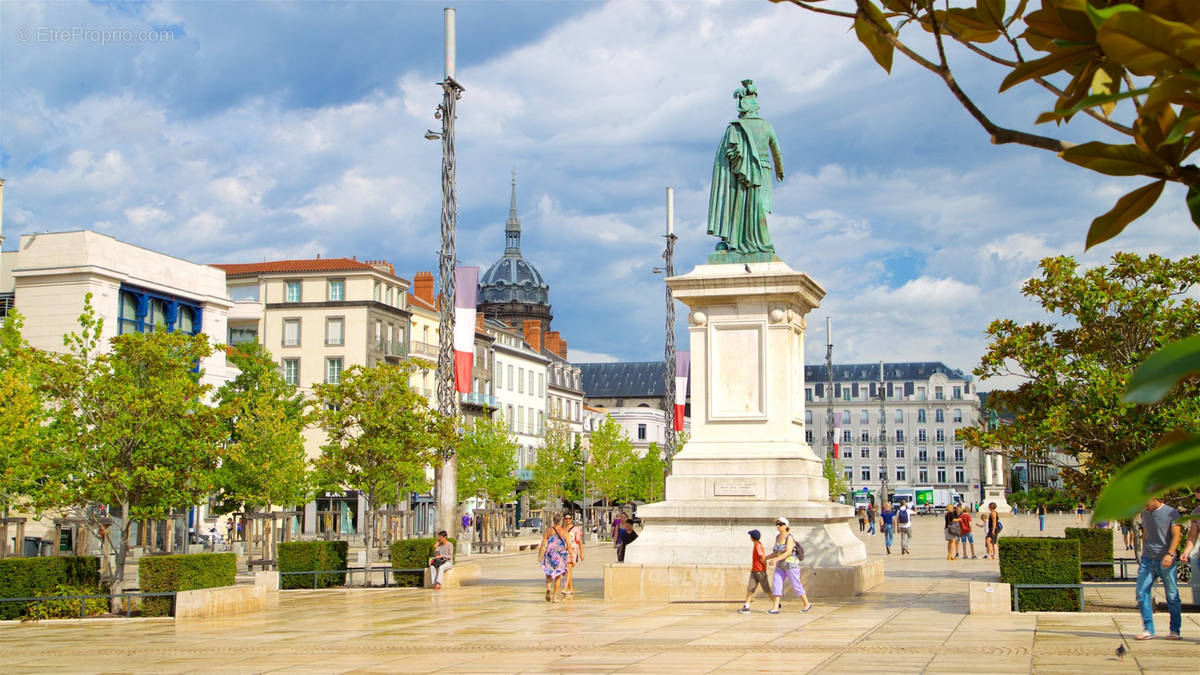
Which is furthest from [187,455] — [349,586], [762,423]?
[762,423]

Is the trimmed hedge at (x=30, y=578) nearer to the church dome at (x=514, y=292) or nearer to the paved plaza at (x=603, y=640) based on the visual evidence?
→ the paved plaza at (x=603, y=640)

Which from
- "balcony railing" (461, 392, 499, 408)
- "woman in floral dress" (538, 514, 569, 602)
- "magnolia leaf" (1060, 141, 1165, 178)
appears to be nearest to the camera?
"magnolia leaf" (1060, 141, 1165, 178)

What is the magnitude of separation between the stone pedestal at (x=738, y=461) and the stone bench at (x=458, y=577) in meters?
5.65

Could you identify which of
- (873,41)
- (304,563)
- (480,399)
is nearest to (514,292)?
(480,399)

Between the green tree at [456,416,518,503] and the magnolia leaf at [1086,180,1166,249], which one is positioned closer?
the magnolia leaf at [1086,180,1166,249]

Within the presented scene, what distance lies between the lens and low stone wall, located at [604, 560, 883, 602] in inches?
731

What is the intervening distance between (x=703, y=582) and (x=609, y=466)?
50.3 meters

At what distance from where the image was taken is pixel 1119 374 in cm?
1738

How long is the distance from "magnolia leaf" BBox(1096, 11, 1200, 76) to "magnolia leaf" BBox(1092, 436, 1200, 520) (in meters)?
0.54

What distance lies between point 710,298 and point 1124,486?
18938mm

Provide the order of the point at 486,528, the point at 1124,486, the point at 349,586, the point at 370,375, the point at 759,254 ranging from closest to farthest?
the point at 1124,486 → the point at 759,254 → the point at 349,586 → the point at 370,375 → the point at 486,528

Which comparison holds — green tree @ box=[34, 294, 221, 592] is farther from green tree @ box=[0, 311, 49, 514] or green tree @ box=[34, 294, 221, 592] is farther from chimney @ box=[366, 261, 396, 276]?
chimney @ box=[366, 261, 396, 276]

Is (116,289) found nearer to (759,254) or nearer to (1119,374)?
(759,254)

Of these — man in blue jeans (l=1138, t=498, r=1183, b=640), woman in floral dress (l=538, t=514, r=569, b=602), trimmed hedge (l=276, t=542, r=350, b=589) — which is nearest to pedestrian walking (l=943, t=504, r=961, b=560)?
woman in floral dress (l=538, t=514, r=569, b=602)
